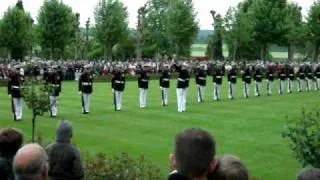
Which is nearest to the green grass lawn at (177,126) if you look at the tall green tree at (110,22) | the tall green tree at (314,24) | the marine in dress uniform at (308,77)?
the marine in dress uniform at (308,77)

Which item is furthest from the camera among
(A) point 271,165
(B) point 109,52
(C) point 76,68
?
(B) point 109,52

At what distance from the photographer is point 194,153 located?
4902mm

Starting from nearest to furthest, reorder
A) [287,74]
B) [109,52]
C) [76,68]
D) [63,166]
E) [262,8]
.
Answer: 1. [63,166]
2. [287,74]
3. [76,68]
4. [262,8]
5. [109,52]

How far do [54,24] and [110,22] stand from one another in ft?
29.3

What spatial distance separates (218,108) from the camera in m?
29.5

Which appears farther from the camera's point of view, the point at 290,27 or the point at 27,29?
the point at 290,27

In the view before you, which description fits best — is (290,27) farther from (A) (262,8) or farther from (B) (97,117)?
(B) (97,117)

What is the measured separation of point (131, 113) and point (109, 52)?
54.0 m

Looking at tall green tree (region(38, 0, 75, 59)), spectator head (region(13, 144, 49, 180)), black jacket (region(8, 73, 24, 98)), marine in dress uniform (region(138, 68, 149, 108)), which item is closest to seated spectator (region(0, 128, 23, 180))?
spectator head (region(13, 144, 49, 180))

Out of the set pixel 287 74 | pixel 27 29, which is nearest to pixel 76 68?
pixel 27 29

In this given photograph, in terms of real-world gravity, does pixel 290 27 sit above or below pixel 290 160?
above

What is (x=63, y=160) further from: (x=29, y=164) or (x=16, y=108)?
(x=16, y=108)

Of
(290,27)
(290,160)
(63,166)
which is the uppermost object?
(290,27)

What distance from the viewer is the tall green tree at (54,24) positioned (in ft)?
218
